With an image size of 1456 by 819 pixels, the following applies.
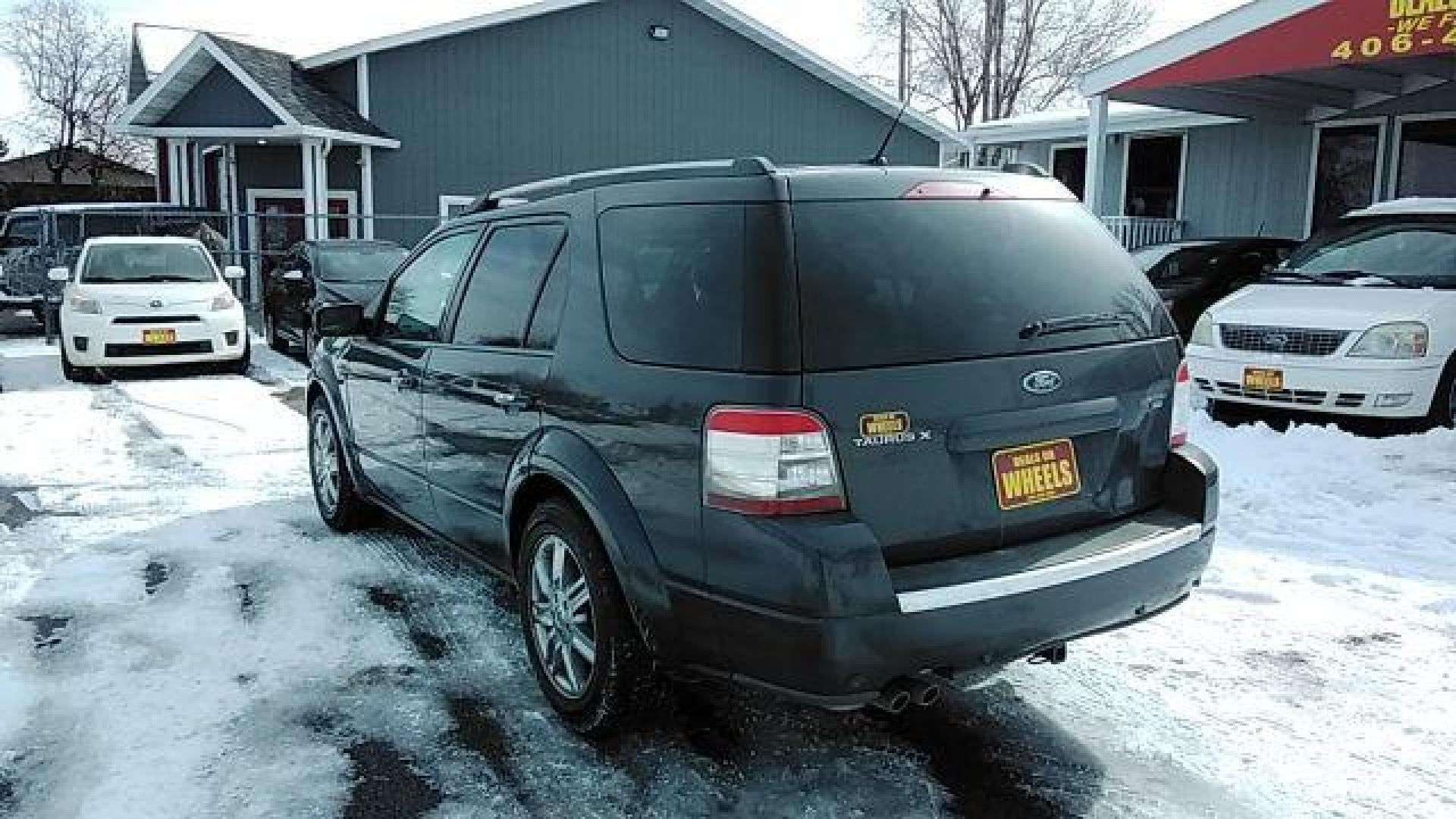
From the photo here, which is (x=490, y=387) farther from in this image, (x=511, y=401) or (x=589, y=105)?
(x=589, y=105)

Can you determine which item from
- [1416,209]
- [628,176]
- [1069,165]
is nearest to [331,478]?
[628,176]

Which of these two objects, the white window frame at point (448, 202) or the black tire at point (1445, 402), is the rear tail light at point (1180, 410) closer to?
the black tire at point (1445, 402)

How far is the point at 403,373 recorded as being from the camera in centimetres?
481

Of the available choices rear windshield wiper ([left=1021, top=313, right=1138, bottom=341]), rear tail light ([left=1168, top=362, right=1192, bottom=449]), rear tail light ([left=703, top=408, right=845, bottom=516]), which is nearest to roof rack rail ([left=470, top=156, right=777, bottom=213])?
rear tail light ([left=703, top=408, right=845, bottom=516])

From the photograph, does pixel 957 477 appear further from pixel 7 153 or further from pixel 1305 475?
pixel 7 153

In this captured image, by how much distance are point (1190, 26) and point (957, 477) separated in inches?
407

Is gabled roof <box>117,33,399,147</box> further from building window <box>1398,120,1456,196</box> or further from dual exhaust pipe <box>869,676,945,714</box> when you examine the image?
dual exhaust pipe <box>869,676,945,714</box>

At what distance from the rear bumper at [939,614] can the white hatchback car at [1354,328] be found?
514 cm

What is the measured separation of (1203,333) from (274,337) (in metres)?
11.3

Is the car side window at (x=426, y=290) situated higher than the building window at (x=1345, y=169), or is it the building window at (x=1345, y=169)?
the building window at (x=1345, y=169)

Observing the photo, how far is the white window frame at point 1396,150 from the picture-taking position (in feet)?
45.5

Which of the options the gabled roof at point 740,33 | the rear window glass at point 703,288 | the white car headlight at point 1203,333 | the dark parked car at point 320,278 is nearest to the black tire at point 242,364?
the dark parked car at point 320,278

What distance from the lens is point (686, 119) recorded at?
20875 millimetres

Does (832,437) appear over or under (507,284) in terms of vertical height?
under
